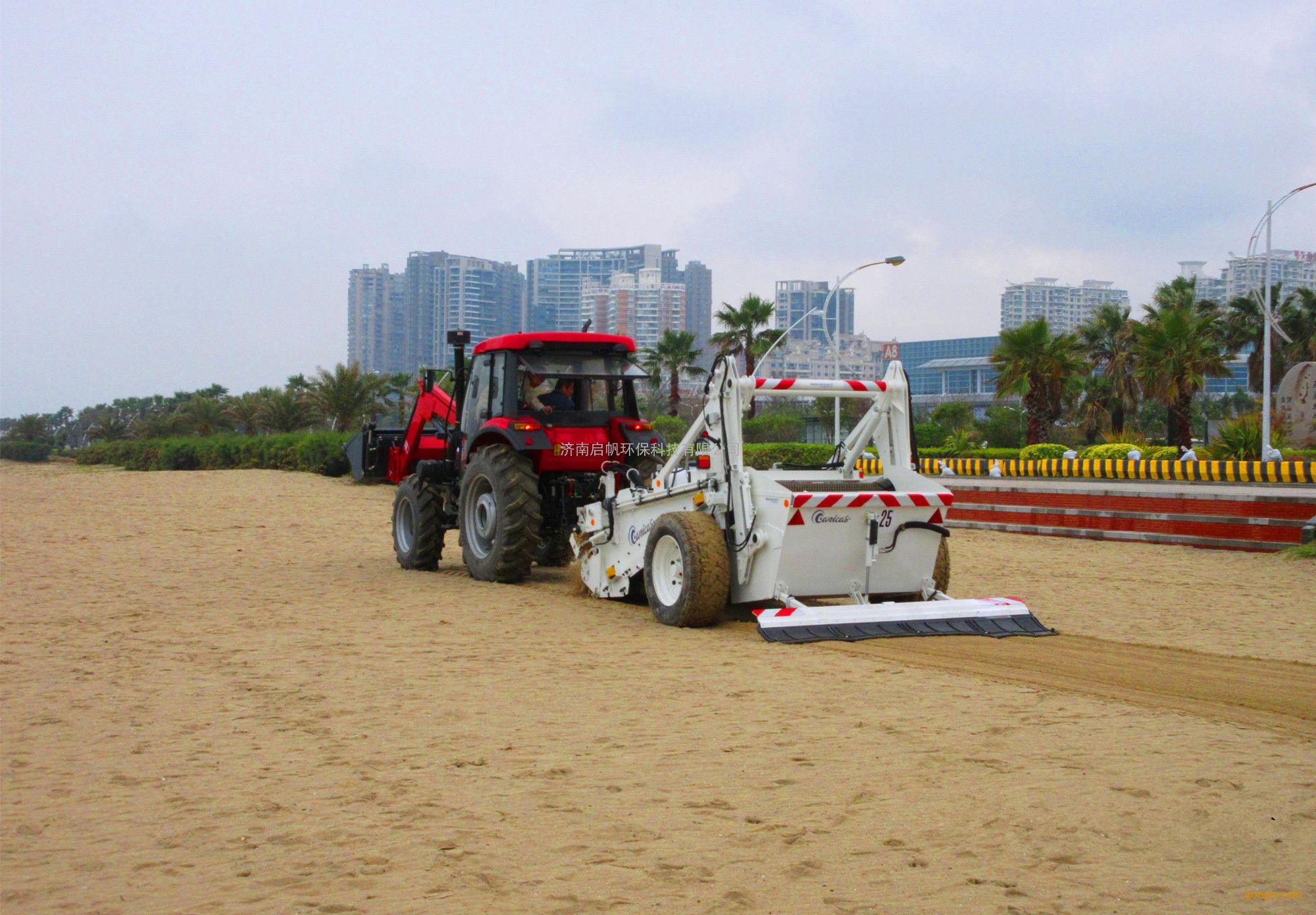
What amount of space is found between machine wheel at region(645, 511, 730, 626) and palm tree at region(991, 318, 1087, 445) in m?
31.3

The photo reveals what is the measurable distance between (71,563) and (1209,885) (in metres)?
12.9

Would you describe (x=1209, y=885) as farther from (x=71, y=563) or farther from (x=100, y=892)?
(x=71, y=563)

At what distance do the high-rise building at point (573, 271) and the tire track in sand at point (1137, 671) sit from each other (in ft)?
386

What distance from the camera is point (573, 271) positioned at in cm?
13888

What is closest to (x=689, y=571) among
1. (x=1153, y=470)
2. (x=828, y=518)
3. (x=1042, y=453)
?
(x=828, y=518)

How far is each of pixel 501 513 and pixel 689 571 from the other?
311cm

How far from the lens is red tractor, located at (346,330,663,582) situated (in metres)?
11.5

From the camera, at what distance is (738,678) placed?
709 cm

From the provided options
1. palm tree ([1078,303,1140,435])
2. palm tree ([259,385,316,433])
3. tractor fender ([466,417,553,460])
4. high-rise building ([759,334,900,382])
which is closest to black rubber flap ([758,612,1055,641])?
tractor fender ([466,417,553,460])

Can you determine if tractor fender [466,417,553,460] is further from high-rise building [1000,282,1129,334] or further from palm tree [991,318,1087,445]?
high-rise building [1000,282,1129,334]

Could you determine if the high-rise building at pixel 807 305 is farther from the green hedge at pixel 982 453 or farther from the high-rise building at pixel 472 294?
the green hedge at pixel 982 453

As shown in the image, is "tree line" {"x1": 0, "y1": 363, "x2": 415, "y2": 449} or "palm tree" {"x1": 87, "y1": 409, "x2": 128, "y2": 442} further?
"palm tree" {"x1": 87, "y1": 409, "x2": 128, "y2": 442}

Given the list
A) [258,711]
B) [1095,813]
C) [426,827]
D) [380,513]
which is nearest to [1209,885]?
[1095,813]

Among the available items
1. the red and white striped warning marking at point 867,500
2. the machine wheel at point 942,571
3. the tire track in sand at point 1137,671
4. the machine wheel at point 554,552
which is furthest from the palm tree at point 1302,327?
the tire track in sand at point 1137,671
